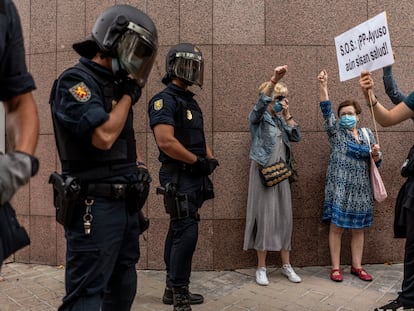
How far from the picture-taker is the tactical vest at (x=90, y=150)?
2.26 metres

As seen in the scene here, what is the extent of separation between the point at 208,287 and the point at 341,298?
1.29m

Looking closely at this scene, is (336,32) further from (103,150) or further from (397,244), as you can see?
(103,150)

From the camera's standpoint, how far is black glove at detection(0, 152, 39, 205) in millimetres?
1414

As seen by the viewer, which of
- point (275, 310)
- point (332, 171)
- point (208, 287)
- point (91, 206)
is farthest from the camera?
point (332, 171)

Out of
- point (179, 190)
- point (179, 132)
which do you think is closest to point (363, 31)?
point (179, 132)

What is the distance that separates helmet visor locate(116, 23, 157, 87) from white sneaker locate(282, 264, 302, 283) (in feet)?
9.79

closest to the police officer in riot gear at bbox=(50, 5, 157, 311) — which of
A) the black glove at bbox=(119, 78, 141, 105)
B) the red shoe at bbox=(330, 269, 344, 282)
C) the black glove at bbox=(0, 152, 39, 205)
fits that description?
the black glove at bbox=(119, 78, 141, 105)

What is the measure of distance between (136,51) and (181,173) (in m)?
1.54

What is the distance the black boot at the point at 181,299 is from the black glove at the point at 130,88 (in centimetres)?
184

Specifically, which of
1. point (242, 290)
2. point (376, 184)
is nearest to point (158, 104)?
point (242, 290)

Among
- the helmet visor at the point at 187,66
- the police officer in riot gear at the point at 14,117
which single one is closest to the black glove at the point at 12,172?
the police officer in riot gear at the point at 14,117

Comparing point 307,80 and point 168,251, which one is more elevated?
point 307,80

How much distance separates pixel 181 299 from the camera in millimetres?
3510

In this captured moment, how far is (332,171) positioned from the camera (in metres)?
4.55
